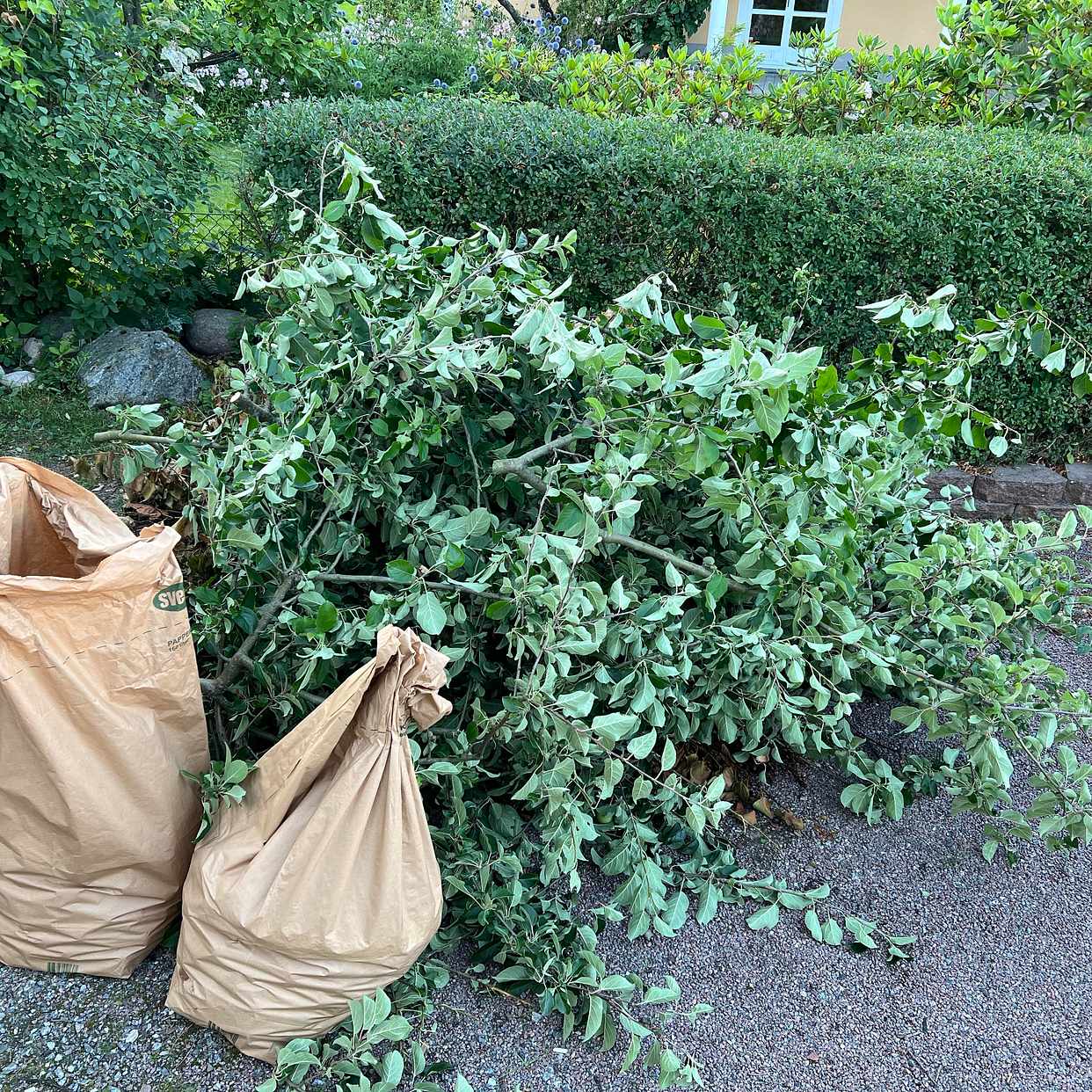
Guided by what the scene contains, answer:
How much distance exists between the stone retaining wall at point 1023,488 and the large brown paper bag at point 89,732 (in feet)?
10.6

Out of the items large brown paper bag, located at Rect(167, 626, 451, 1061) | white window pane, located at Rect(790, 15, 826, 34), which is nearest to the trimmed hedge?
large brown paper bag, located at Rect(167, 626, 451, 1061)

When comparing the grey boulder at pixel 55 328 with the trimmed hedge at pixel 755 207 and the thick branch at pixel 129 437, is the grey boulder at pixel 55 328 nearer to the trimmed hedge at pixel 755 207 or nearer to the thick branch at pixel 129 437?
the trimmed hedge at pixel 755 207

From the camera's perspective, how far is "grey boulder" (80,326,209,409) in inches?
169

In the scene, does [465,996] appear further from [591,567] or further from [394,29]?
[394,29]

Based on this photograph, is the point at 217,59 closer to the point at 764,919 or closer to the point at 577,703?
the point at 577,703

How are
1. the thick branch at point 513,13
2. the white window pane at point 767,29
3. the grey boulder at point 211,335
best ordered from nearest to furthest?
1. the grey boulder at point 211,335
2. the thick branch at point 513,13
3. the white window pane at point 767,29

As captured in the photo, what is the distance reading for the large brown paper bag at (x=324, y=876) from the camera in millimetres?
1604

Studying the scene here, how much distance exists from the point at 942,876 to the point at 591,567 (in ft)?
3.69

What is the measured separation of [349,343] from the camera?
1962mm

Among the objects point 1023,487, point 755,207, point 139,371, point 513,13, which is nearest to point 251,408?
point 755,207

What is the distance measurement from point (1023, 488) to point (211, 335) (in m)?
3.85

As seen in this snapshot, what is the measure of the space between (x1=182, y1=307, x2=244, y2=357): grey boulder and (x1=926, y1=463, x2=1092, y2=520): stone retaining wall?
3.39 metres

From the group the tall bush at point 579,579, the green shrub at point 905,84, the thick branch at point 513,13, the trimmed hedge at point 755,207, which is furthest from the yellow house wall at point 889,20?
the tall bush at point 579,579

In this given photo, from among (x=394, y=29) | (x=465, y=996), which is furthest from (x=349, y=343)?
(x=394, y=29)
